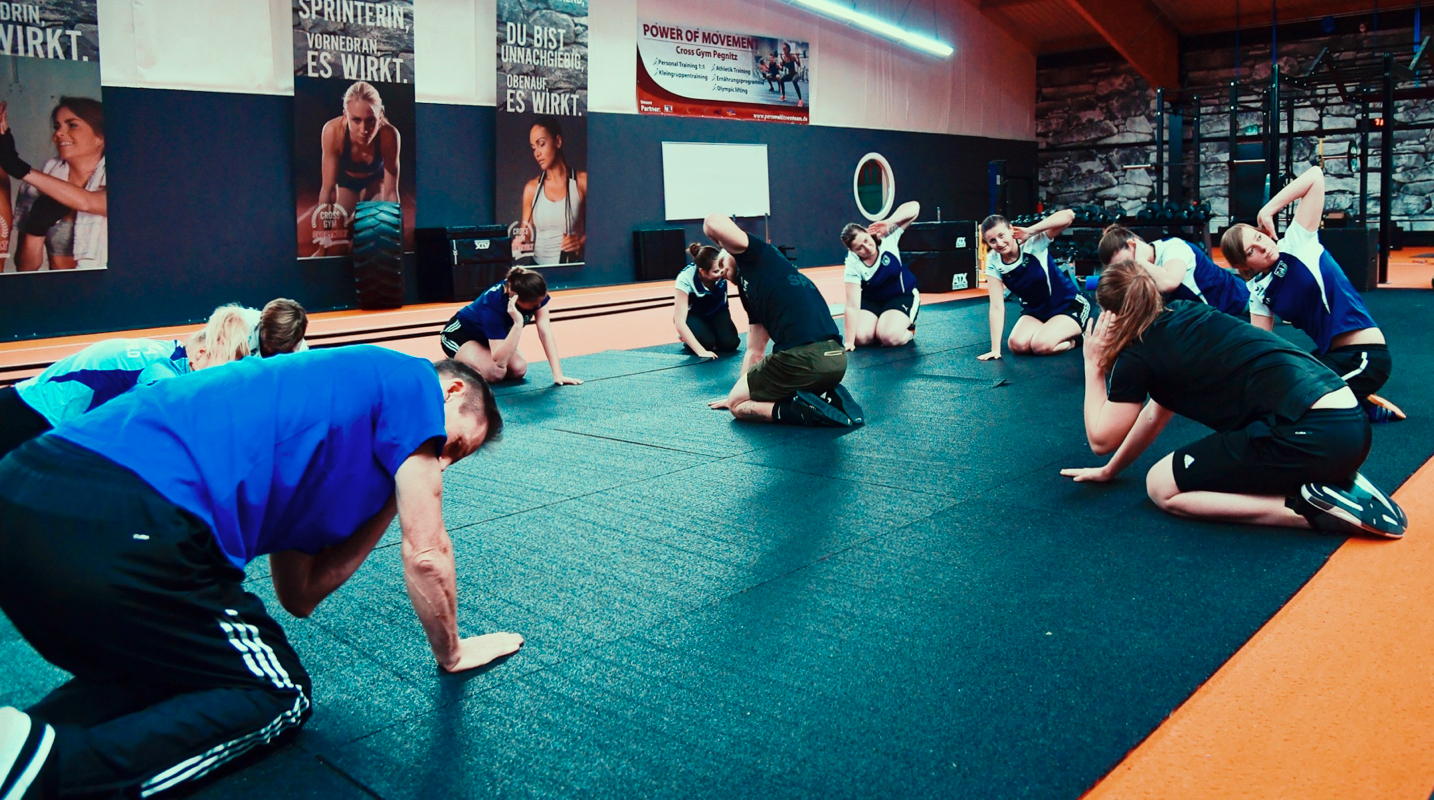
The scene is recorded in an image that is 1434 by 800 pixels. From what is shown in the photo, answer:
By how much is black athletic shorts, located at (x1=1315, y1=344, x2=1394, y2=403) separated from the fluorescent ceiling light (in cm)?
964

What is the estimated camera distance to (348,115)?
8.52 m

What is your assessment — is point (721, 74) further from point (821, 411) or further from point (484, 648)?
point (484, 648)

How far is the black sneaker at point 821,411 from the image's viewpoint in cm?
447

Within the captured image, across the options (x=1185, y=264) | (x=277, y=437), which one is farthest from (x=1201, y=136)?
(x=277, y=437)

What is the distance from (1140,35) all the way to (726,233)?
13.5 metres

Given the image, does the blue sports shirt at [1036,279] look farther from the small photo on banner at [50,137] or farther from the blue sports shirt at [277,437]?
the small photo on banner at [50,137]

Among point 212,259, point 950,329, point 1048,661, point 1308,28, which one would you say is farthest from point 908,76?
point 1048,661

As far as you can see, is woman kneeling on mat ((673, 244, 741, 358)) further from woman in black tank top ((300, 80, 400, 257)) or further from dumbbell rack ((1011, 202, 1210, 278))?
dumbbell rack ((1011, 202, 1210, 278))

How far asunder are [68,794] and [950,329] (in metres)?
7.25

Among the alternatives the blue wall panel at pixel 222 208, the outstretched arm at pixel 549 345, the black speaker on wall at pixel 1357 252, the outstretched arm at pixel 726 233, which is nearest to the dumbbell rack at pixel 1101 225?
the black speaker on wall at pixel 1357 252

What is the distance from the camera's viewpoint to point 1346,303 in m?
4.00

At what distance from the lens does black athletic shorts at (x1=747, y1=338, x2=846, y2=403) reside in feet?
14.6

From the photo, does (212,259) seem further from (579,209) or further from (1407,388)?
(1407,388)

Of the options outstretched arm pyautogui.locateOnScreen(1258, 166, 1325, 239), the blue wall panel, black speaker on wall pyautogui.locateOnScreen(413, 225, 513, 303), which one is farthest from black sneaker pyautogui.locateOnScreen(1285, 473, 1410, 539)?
the blue wall panel
